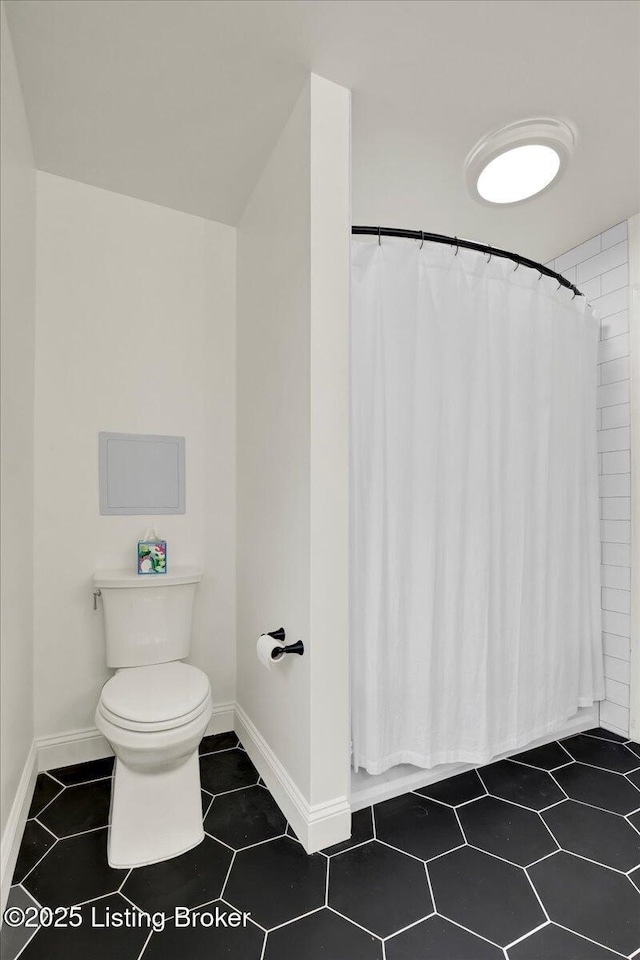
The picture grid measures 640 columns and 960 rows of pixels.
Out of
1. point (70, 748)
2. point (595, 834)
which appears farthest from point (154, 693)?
point (595, 834)

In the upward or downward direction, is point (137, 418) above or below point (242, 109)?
below

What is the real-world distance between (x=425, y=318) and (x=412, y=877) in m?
1.71

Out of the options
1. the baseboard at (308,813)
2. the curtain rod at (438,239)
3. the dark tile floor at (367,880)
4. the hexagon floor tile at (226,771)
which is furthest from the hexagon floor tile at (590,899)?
the curtain rod at (438,239)

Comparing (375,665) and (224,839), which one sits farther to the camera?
(375,665)

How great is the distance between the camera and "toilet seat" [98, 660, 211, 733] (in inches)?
58.0

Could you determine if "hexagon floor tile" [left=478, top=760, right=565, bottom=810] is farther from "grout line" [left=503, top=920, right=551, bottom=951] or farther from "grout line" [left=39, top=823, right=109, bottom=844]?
"grout line" [left=39, top=823, right=109, bottom=844]

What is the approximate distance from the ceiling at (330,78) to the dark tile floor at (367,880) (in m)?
2.32

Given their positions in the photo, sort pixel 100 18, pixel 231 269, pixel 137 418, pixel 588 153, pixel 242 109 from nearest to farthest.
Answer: pixel 100 18
pixel 242 109
pixel 588 153
pixel 137 418
pixel 231 269

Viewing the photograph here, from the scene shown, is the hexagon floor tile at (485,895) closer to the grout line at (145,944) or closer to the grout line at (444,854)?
the grout line at (444,854)

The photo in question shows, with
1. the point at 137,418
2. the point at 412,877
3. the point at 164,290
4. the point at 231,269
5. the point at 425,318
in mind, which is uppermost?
the point at 231,269

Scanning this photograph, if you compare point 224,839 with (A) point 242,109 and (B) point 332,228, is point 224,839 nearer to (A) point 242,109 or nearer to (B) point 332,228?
(B) point 332,228

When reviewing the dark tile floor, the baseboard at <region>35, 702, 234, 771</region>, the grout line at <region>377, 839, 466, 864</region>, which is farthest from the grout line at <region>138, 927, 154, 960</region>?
the baseboard at <region>35, 702, 234, 771</region>

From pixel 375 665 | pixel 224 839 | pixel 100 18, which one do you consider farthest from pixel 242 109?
pixel 224 839

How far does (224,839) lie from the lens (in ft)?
5.04
